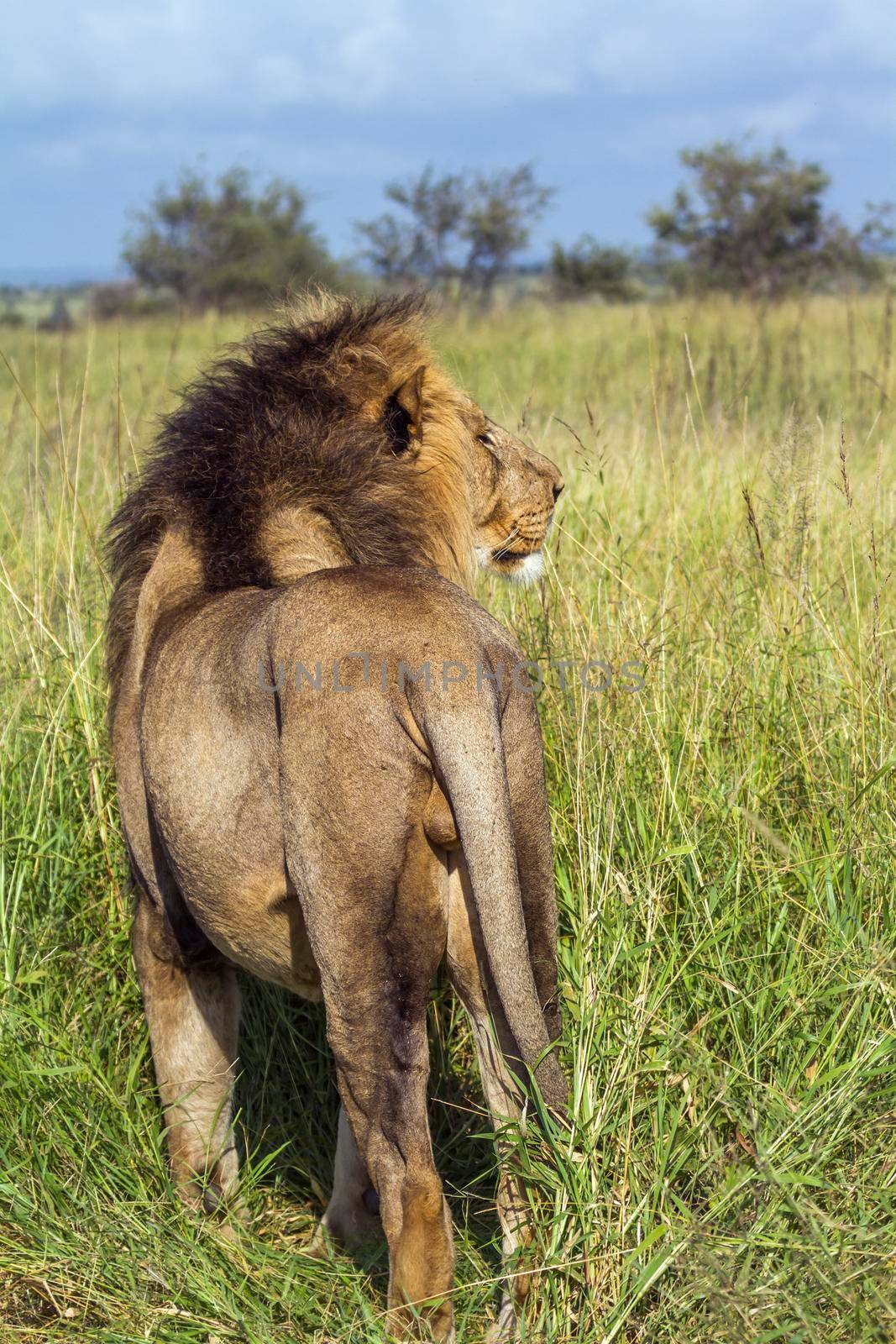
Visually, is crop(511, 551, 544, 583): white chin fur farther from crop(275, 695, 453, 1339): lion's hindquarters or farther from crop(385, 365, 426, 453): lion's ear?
crop(275, 695, 453, 1339): lion's hindquarters

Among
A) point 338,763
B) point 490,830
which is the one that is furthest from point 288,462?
point 490,830

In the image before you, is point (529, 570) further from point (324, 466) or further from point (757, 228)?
point (757, 228)

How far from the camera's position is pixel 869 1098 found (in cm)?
249

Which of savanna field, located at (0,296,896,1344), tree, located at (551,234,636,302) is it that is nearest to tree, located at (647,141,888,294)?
tree, located at (551,234,636,302)

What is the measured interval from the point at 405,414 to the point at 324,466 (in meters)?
0.26

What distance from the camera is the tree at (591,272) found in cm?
2158

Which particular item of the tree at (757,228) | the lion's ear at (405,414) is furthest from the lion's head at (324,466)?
the tree at (757,228)

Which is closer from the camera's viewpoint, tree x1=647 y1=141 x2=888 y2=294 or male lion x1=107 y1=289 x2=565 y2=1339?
male lion x1=107 y1=289 x2=565 y2=1339

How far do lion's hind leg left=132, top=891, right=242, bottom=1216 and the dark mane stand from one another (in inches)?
25.7

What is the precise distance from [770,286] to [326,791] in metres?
→ 14.5

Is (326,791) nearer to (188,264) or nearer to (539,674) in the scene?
(539,674)

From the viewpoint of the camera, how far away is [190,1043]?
2891 mm

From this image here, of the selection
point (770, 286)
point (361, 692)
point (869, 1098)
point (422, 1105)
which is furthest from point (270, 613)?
point (770, 286)

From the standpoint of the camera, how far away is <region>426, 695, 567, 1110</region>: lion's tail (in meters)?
1.98
